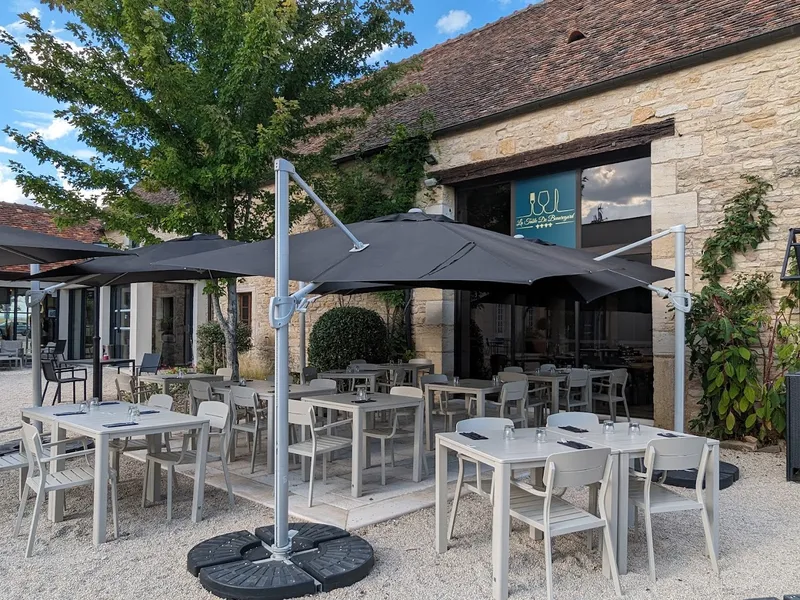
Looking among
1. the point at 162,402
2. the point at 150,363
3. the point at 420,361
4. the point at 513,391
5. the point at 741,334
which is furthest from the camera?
the point at 150,363

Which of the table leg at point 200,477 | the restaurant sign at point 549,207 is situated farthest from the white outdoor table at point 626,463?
the restaurant sign at point 549,207

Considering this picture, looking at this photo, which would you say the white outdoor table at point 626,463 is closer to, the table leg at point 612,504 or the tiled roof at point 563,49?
the table leg at point 612,504

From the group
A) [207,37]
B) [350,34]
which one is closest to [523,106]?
[350,34]

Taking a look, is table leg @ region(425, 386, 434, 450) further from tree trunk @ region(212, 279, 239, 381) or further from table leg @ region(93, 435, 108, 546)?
table leg @ region(93, 435, 108, 546)

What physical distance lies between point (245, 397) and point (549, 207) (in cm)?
570

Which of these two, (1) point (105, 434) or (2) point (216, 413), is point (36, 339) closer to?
Result: (2) point (216, 413)

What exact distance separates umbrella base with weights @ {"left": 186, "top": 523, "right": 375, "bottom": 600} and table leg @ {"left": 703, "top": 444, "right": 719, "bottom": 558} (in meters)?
2.06

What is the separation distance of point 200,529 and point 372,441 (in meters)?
3.15

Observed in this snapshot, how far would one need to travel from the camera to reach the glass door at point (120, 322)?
58.4 feet

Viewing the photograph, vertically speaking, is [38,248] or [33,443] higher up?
[38,248]

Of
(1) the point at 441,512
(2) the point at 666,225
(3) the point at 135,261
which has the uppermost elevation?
(2) the point at 666,225

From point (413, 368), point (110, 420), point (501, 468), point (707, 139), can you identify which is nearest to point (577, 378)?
point (413, 368)

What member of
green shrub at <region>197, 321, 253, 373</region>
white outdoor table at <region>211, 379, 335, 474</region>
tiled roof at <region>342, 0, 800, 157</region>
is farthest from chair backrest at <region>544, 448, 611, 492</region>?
green shrub at <region>197, 321, 253, 373</region>

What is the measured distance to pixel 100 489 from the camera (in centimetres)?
Answer: 393
